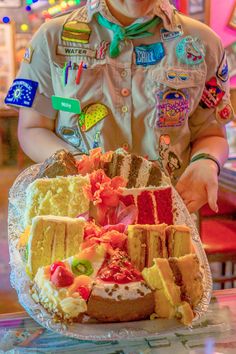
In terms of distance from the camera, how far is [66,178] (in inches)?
50.5

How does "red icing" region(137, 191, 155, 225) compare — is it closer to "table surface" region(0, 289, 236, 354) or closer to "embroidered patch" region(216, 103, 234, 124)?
"table surface" region(0, 289, 236, 354)

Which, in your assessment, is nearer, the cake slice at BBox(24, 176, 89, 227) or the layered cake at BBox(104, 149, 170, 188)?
the cake slice at BBox(24, 176, 89, 227)

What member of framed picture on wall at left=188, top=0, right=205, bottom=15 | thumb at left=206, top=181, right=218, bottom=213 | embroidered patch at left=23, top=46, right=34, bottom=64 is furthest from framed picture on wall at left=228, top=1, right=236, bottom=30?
thumb at left=206, top=181, right=218, bottom=213

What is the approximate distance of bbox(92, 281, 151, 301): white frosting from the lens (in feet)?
3.23

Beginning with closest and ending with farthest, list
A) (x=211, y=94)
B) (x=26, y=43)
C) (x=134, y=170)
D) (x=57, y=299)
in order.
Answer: (x=57, y=299) < (x=134, y=170) < (x=211, y=94) < (x=26, y=43)

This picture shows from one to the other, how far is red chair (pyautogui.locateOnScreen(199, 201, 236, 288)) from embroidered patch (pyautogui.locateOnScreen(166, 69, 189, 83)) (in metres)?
0.94

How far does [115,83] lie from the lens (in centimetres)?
157

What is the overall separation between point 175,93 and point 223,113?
171 millimetres

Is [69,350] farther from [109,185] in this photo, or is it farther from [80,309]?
[109,185]

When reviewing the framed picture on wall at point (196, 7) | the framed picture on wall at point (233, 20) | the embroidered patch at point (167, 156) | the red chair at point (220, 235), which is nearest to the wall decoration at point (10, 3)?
the framed picture on wall at point (196, 7)

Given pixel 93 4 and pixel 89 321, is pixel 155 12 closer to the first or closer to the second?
pixel 93 4

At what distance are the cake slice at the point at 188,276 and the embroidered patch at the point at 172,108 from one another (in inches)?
22.7

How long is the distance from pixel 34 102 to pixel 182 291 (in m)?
0.76

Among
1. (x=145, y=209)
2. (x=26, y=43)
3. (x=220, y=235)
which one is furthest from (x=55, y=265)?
(x=26, y=43)
